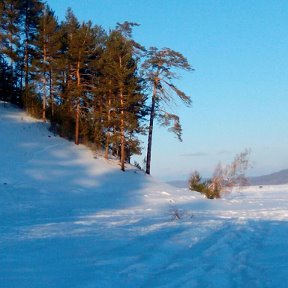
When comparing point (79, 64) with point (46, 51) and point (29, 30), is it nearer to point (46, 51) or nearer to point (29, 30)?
point (46, 51)

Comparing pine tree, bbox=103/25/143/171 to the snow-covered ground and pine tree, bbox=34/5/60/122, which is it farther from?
the snow-covered ground

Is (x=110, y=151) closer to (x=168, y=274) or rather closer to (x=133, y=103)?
(x=133, y=103)

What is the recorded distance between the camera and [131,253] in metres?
7.29

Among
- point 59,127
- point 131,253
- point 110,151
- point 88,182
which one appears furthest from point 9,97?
point 131,253

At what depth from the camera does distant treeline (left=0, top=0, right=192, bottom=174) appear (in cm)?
2684

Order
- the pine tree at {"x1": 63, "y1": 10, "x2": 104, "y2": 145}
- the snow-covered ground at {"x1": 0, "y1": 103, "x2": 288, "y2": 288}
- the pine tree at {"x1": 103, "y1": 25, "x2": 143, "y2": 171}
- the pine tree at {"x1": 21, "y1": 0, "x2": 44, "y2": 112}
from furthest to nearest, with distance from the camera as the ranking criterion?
1. the pine tree at {"x1": 21, "y1": 0, "x2": 44, "y2": 112}
2. the pine tree at {"x1": 63, "y1": 10, "x2": 104, "y2": 145}
3. the pine tree at {"x1": 103, "y1": 25, "x2": 143, "y2": 171}
4. the snow-covered ground at {"x1": 0, "y1": 103, "x2": 288, "y2": 288}

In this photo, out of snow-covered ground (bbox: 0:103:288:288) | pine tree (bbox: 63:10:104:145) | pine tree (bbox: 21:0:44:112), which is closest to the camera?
snow-covered ground (bbox: 0:103:288:288)

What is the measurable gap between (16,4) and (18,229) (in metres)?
25.9

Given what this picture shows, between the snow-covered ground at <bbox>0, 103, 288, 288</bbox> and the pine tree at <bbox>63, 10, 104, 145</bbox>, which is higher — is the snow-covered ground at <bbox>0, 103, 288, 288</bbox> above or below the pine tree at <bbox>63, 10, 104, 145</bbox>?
below

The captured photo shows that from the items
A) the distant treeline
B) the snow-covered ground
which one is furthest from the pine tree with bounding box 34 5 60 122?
the snow-covered ground

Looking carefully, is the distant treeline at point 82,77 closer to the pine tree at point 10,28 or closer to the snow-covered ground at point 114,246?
the pine tree at point 10,28

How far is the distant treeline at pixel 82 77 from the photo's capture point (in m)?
26.8

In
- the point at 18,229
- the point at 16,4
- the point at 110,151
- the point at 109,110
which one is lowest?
the point at 18,229

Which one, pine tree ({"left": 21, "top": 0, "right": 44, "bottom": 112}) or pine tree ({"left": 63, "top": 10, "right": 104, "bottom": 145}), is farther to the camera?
pine tree ({"left": 21, "top": 0, "right": 44, "bottom": 112})
